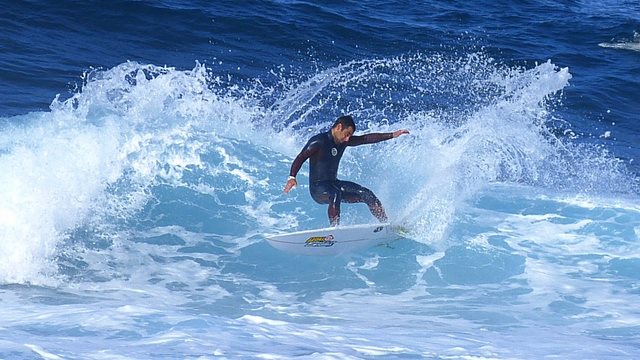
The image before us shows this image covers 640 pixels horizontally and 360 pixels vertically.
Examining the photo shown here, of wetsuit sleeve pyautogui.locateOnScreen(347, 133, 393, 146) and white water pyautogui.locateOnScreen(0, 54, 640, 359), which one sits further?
wetsuit sleeve pyautogui.locateOnScreen(347, 133, 393, 146)

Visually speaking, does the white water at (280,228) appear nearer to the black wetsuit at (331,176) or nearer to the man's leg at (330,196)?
the man's leg at (330,196)

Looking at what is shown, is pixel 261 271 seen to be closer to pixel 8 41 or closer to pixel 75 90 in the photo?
pixel 75 90

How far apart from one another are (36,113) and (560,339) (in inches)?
348

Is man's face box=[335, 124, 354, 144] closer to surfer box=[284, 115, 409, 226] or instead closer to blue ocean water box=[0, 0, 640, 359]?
surfer box=[284, 115, 409, 226]

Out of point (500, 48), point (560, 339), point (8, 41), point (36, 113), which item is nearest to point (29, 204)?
point (36, 113)

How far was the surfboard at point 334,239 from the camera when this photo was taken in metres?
9.76

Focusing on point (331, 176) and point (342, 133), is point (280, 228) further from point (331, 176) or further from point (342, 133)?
point (342, 133)

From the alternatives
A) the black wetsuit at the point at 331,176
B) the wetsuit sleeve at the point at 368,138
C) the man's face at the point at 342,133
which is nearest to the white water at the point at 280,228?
the black wetsuit at the point at 331,176

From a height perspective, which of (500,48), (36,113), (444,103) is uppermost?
(500,48)

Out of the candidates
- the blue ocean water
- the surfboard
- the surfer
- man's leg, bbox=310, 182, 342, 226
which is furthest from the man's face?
the blue ocean water

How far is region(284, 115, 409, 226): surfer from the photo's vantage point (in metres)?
9.95

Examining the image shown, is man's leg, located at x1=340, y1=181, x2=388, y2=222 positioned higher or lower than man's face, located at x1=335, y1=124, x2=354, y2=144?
lower

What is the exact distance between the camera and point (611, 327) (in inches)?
331

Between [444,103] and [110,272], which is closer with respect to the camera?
[110,272]
